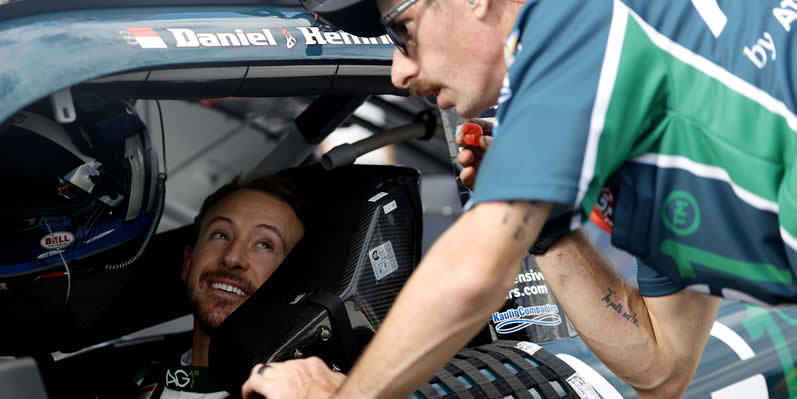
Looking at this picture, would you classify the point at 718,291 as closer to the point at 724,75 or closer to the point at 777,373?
the point at 724,75

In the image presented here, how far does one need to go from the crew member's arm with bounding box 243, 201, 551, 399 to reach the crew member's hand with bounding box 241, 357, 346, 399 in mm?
122

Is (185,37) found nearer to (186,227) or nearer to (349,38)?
(349,38)

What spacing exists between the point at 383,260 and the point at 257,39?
0.59 meters

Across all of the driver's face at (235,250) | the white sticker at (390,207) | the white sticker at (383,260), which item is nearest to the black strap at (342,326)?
the white sticker at (383,260)

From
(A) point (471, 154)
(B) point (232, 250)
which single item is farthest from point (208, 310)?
(A) point (471, 154)

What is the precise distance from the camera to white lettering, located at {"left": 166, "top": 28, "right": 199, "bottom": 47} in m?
1.22

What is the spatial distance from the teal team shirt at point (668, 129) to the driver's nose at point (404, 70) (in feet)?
0.71

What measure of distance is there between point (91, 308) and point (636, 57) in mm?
1393

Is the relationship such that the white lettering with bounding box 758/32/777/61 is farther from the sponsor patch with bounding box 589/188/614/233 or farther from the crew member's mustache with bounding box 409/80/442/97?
the crew member's mustache with bounding box 409/80/442/97

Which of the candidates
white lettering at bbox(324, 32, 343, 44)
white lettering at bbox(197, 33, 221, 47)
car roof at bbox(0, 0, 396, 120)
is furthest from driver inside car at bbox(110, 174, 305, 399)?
white lettering at bbox(197, 33, 221, 47)

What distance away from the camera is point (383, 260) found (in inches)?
67.0

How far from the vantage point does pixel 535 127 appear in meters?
0.85

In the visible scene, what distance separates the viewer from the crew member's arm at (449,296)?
0.87m

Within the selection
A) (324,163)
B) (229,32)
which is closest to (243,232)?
(324,163)
